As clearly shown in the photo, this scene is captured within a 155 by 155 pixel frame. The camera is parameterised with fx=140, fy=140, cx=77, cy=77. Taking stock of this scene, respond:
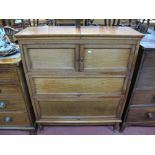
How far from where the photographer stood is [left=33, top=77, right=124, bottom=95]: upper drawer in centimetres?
114

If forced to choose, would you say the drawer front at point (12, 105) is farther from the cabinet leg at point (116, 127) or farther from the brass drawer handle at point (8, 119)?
the cabinet leg at point (116, 127)

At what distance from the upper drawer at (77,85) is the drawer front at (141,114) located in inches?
12.7

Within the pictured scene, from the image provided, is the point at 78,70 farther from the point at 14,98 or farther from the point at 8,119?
the point at 8,119

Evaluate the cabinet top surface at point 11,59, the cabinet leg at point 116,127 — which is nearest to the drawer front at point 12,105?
the cabinet top surface at point 11,59

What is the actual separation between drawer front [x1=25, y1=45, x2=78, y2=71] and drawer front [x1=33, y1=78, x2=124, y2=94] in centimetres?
11

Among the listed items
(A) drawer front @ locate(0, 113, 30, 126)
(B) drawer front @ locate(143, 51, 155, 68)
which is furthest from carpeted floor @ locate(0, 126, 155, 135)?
(B) drawer front @ locate(143, 51, 155, 68)

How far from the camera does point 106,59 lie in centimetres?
105

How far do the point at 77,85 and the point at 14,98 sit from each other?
571 millimetres

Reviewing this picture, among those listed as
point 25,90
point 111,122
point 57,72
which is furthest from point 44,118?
point 111,122

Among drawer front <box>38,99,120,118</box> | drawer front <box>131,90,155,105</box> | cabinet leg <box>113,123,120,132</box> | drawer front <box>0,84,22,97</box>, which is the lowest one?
cabinet leg <box>113,123,120,132</box>

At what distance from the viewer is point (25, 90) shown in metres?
1.20

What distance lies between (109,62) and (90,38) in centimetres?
24

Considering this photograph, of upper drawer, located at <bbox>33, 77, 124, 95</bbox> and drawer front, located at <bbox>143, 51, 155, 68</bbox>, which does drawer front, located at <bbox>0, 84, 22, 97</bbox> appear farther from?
drawer front, located at <bbox>143, 51, 155, 68</bbox>

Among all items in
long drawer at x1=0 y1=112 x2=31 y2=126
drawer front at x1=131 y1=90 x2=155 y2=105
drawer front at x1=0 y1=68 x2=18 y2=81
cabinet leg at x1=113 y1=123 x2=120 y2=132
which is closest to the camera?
drawer front at x1=0 y1=68 x2=18 y2=81
